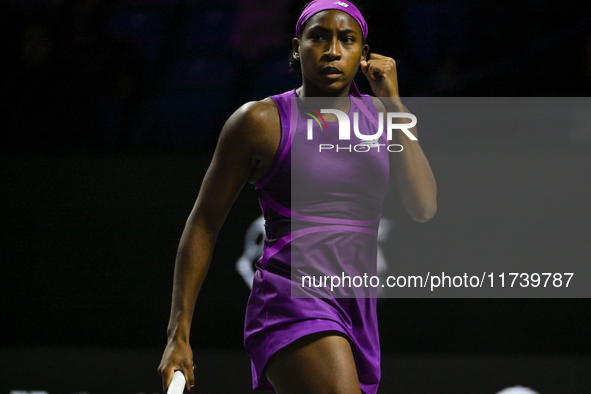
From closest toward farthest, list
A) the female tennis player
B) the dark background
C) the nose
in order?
the female tennis player
the nose
the dark background

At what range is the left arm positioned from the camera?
1.65 meters

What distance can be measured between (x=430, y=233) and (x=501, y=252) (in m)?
0.34

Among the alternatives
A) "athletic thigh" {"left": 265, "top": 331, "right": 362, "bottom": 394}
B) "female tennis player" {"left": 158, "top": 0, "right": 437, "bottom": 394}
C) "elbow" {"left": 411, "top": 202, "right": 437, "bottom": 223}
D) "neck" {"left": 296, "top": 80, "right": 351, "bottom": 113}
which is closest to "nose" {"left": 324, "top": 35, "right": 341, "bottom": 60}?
"female tennis player" {"left": 158, "top": 0, "right": 437, "bottom": 394}

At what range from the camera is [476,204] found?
9.93 feet

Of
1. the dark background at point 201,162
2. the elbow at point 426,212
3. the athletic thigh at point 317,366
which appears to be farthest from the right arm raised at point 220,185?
the dark background at point 201,162

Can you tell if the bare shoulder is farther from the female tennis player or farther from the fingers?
the fingers

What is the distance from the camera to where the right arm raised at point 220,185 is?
5.11ft

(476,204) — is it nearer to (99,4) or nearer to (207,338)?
(207,338)

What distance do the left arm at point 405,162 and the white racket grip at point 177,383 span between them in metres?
0.74

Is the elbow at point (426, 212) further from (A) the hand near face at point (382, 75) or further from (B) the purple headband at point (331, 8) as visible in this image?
(B) the purple headband at point (331, 8)

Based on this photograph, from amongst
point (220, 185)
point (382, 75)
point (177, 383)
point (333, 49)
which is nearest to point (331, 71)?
point (333, 49)

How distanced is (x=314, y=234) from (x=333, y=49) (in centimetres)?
47

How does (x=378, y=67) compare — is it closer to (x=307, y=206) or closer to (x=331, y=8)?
(x=331, y=8)

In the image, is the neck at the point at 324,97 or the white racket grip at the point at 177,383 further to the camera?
the neck at the point at 324,97
